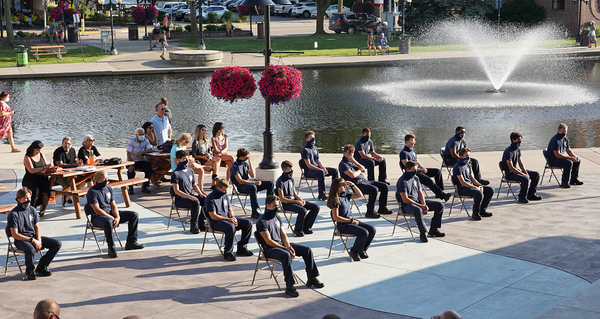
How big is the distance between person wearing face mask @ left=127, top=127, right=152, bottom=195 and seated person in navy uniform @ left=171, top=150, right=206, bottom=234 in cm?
283

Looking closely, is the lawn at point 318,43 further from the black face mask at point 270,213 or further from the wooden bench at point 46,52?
the black face mask at point 270,213

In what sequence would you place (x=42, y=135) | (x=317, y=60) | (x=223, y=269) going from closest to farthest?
(x=223, y=269)
(x=42, y=135)
(x=317, y=60)

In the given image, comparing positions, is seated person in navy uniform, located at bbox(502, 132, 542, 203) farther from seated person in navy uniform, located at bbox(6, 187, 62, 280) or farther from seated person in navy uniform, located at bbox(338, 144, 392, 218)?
seated person in navy uniform, located at bbox(6, 187, 62, 280)

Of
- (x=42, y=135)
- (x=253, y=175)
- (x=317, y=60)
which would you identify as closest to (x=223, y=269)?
(x=253, y=175)

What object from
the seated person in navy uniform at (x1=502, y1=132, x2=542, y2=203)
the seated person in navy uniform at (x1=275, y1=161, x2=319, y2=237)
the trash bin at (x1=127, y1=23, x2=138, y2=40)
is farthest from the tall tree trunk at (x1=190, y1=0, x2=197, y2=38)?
the seated person in navy uniform at (x1=275, y1=161, x2=319, y2=237)

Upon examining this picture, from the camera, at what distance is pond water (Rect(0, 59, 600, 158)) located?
20078 millimetres

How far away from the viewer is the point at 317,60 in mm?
37906

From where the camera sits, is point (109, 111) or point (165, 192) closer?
point (165, 192)

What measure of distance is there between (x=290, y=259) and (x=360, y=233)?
1.53m

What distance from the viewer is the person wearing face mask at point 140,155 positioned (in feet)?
46.7

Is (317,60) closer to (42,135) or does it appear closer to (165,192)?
(42,135)

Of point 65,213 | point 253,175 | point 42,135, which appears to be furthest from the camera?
point 42,135

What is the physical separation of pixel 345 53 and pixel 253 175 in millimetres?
28527

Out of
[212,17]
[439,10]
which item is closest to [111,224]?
[439,10]
